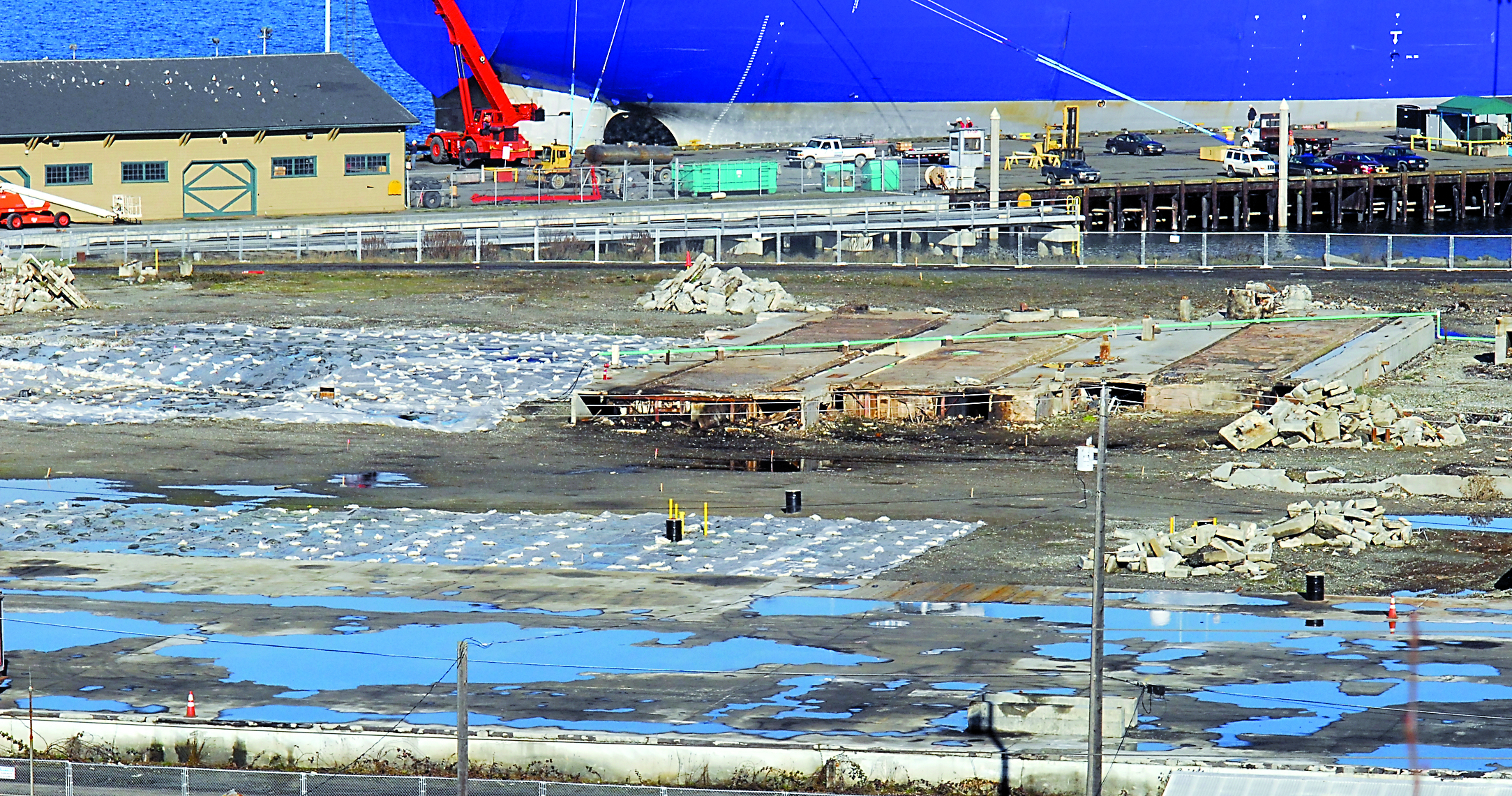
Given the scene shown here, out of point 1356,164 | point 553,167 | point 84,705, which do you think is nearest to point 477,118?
point 553,167

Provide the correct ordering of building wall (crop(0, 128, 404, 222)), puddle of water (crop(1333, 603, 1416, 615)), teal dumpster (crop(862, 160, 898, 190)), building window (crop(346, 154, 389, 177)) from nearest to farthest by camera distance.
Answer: puddle of water (crop(1333, 603, 1416, 615))
building wall (crop(0, 128, 404, 222))
building window (crop(346, 154, 389, 177))
teal dumpster (crop(862, 160, 898, 190))

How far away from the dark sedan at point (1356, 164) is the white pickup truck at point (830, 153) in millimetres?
21582

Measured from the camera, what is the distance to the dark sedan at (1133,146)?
11200cm

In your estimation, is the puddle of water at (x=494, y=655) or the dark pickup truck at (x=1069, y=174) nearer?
the puddle of water at (x=494, y=655)

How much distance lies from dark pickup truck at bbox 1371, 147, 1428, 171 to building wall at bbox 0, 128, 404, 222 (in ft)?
152

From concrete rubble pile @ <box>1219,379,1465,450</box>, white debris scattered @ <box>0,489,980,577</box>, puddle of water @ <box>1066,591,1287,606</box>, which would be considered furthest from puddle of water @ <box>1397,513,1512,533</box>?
white debris scattered @ <box>0,489,980,577</box>

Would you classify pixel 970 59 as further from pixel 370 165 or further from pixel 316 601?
pixel 316 601

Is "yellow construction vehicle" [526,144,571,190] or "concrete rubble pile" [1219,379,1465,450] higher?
"yellow construction vehicle" [526,144,571,190]

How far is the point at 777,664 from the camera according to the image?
2752 centimetres

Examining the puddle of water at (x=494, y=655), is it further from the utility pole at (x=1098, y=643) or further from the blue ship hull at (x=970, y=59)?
the blue ship hull at (x=970, y=59)

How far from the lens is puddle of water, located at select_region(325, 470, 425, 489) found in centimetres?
3972

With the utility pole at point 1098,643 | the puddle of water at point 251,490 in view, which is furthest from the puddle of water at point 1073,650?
the puddle of water at point 251,490

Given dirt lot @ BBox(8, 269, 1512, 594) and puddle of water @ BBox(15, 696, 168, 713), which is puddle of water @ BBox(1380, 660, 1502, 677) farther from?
puddle of water @ BBox(15, 696, 168, 713)

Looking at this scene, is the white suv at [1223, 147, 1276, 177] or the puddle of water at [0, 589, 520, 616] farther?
the white suv at [1223, 147, 1276, 177]
